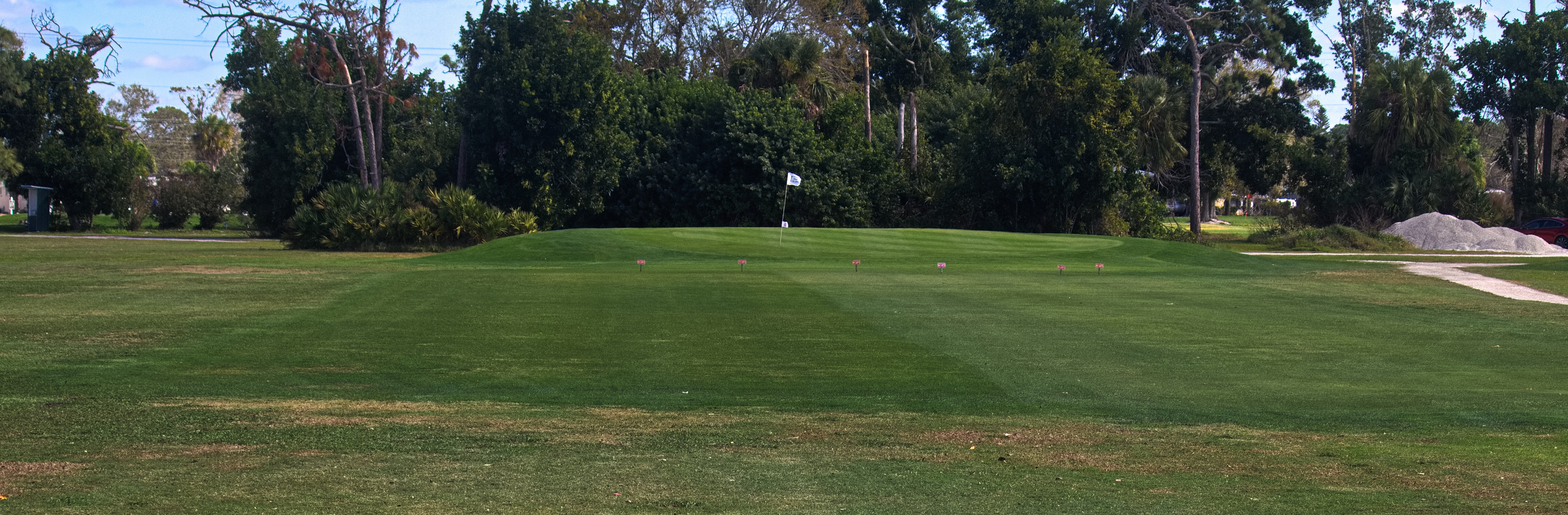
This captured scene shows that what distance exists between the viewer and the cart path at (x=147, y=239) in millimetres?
39938

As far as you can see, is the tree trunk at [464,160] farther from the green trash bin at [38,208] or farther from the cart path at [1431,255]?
the cart path at [1431,255]

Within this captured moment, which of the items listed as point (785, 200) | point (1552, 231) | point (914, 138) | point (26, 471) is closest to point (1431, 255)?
point (1552, 231)

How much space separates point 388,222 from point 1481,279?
27.8m

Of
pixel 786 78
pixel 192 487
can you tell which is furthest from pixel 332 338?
pixel 786 78

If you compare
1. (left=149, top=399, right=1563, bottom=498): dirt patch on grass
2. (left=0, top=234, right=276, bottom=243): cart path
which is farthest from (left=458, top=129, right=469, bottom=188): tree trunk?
(left=149, top=399, right=1563, bottom=498): dirt patch on grass

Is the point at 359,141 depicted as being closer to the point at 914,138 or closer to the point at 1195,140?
the point at 914,138

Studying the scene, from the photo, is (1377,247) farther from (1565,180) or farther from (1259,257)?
(1565,180)

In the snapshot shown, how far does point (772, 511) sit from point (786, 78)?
43070 millimetres

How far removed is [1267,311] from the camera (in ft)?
54.6

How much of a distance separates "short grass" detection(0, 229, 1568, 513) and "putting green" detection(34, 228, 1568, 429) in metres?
0.07

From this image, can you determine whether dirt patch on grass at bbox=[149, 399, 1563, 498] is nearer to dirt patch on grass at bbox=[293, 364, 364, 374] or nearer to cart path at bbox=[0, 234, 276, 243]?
dirt patch on grass at bbox=[293, 364, 364, 374]

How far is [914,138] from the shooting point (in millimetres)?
50406

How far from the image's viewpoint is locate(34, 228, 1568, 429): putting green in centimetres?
943

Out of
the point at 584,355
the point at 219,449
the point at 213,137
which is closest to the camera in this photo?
the point at 219,449
